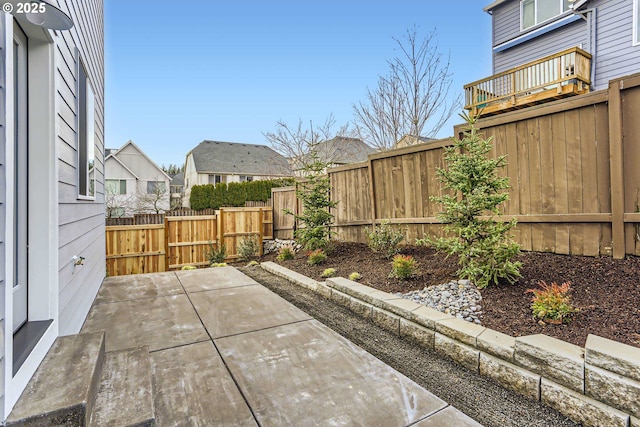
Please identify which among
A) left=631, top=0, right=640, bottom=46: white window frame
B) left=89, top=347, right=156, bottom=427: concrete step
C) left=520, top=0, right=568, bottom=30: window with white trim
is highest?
left=520, top=0, right=568, bottom=30: window with white trim

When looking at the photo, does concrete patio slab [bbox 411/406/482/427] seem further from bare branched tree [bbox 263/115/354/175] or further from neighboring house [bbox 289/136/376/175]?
neighboring house [bbox 289/136/376/175]

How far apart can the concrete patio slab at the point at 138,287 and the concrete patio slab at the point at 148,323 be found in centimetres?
25

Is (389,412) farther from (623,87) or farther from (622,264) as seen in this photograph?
(623,87)

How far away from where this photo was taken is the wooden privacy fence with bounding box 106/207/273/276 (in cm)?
672

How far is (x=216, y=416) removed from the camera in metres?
1.72

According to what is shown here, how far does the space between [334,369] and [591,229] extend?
2.99 metres

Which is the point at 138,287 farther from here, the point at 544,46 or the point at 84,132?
the point at 544,46

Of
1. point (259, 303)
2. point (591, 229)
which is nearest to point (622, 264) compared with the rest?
point (591, 229)

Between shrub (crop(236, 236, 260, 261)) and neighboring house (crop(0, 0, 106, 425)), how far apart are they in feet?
15.6

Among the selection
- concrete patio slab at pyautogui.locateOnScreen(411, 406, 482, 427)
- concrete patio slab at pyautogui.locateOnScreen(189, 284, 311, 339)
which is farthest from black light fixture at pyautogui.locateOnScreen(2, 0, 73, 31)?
concrete patio slab at pyautogui.locateOnScreen(411, 406, 482, 427)

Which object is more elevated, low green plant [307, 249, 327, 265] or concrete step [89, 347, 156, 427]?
low green plant [307, 249, 327, 265]

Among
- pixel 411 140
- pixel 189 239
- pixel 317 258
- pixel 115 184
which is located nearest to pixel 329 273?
pixel 317 258

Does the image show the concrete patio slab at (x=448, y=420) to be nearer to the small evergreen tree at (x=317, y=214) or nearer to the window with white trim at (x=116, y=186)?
the small evergreen tree at (x=317, y=214)

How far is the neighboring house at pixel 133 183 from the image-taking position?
62.6ft
